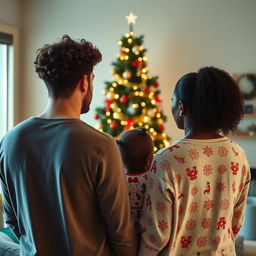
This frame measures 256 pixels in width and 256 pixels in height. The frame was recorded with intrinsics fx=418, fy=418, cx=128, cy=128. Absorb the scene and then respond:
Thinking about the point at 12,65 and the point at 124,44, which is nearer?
the point at 124,44

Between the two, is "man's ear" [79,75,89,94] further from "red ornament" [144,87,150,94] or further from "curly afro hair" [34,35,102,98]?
"red ornament" [144,87,150,94]

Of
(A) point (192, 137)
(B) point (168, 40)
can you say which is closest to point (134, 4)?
(B) point (168, 40)

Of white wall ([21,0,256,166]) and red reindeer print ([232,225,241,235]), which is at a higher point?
white wall ([21,0,256,166])

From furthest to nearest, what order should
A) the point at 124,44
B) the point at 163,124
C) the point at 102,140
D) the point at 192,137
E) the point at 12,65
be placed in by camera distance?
the point at 12,65, the point at 163,124, the point at 124,44, the point at 192,137, the point at 102,140

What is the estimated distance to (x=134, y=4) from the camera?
4.62 meters

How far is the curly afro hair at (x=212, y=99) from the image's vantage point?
1.28 metres

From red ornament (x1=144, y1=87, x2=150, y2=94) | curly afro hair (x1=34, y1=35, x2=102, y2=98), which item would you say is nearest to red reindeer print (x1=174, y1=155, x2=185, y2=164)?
curly afro hair (x1=34, y1=35, x2=102, y2=98)

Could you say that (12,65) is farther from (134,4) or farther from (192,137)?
(192,137)

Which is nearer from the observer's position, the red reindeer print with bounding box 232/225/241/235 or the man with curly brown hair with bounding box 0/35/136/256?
the man with curly brown hair with bounding box 0/35/136/256

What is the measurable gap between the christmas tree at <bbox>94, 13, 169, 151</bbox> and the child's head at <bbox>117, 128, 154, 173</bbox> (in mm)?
2484

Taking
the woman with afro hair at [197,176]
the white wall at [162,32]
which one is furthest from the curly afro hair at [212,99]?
the white wall at [162,32]

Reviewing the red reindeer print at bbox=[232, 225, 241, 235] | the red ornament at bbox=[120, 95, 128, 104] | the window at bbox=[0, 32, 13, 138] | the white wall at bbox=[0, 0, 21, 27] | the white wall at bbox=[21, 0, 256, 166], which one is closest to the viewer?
the red reindeer print at bbox=[232, 225, 241, 235]

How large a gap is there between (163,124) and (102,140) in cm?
329

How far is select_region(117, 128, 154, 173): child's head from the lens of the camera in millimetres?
1534
